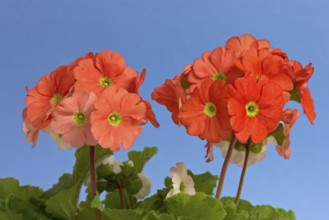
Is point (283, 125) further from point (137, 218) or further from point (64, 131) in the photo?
point (64, 131)

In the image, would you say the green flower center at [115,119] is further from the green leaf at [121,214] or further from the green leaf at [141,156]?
the green leaf at [141,156]

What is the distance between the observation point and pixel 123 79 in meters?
1.73

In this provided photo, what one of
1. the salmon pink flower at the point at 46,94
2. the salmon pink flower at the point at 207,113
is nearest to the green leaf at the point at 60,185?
the salmon pink flower at the point at 46,94

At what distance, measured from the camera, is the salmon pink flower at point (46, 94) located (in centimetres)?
171

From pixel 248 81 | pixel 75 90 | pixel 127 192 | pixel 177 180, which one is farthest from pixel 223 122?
pixel 127 192

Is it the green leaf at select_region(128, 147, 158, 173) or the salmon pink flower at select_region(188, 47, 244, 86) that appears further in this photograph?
the green leaf at select_region(128, 147, 158, 173)

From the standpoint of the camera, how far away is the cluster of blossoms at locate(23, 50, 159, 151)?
63.4 inches

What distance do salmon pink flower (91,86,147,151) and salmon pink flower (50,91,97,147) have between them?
0.04m

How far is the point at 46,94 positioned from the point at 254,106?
628mm

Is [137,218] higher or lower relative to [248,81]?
lower

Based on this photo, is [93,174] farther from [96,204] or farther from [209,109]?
[209,109]

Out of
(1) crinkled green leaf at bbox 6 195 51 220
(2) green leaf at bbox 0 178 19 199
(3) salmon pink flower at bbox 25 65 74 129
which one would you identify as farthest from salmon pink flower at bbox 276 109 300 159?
(2) green leaf at bbox 0 178 19 199

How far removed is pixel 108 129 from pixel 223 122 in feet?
1.07

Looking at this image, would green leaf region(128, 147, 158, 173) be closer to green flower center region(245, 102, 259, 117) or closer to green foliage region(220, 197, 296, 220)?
green foliage region(220, 197, 296, 220)
